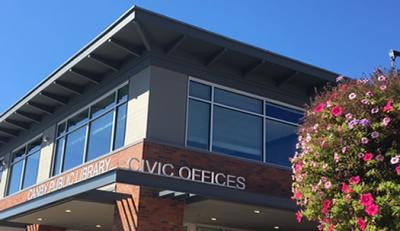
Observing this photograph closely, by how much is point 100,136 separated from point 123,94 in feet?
5.10

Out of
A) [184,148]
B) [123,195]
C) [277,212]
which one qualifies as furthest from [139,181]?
[277,212]

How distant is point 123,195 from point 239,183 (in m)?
3.33

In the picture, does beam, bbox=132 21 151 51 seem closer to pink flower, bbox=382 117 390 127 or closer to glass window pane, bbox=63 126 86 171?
glass window pane, bbox=63 126 86 171

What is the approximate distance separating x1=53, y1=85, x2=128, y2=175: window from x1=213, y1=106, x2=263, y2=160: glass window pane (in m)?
2.63

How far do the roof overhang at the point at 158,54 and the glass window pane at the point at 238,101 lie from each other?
0.63m

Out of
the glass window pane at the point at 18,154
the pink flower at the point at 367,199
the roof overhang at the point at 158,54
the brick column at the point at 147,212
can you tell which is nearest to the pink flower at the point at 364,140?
the pink flower at the point at 367,199

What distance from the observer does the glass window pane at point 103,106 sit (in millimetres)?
17031

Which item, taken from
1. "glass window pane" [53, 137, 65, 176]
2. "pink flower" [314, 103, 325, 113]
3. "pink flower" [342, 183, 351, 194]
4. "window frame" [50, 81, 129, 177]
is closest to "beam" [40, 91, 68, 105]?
"window frame" [50, 81, 129, 177]

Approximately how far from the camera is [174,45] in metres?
15.6

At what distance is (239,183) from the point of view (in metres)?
15.6

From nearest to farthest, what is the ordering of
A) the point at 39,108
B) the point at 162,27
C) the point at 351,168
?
the point at 351,168 < the point at 162,27 < the point at 39,108

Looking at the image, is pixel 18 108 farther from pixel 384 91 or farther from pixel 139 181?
pixel 384 91

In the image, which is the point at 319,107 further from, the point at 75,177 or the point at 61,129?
the point at 61,129

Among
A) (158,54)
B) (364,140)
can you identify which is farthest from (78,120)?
(364,140)
